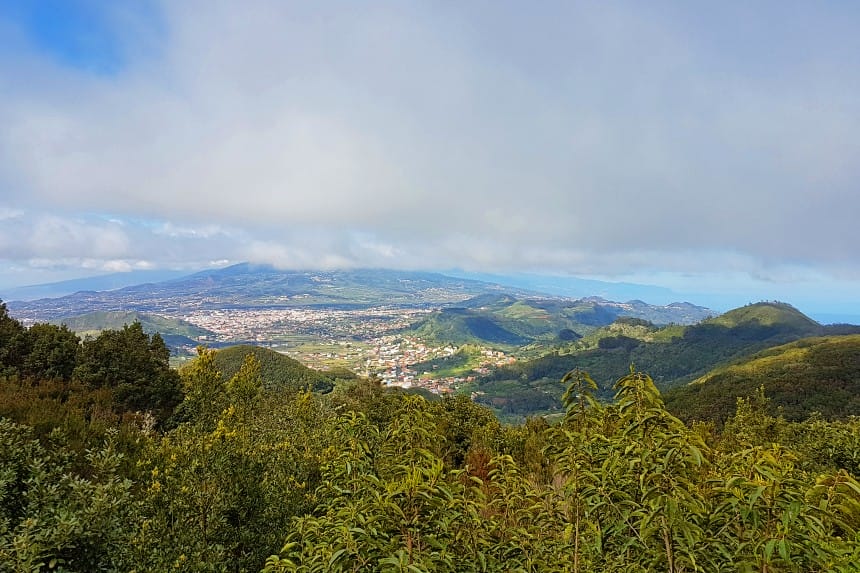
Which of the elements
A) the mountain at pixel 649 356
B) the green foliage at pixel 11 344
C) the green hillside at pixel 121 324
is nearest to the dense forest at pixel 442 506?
the green foliage at pixel 11 344

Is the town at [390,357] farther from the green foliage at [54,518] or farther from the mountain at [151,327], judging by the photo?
the green foliage at [54,518]

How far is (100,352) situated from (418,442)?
89.6 feet

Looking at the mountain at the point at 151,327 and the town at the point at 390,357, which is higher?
the mountain at the point at 151,327

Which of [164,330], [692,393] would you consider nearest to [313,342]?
[164,330]

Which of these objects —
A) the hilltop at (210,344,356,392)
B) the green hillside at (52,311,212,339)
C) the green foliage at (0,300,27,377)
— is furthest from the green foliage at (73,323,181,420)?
the green hillside at (52,311,212,339)

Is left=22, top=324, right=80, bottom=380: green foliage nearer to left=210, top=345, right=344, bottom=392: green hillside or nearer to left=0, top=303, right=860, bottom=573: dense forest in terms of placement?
left=0, top=303, right=860, bottom=573: dense forest

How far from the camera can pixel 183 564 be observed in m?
4.48

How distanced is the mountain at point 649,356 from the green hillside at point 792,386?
109ft

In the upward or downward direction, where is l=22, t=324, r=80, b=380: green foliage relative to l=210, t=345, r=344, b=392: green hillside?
upward

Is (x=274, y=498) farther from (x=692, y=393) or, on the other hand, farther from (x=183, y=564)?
(x=692, y=393)

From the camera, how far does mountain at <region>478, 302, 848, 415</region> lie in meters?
135

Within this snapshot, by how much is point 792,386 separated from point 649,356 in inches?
3669

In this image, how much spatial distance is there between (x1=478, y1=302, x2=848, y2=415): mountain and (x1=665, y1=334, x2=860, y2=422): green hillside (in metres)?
33.3

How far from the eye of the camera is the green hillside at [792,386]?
65.3 meters
